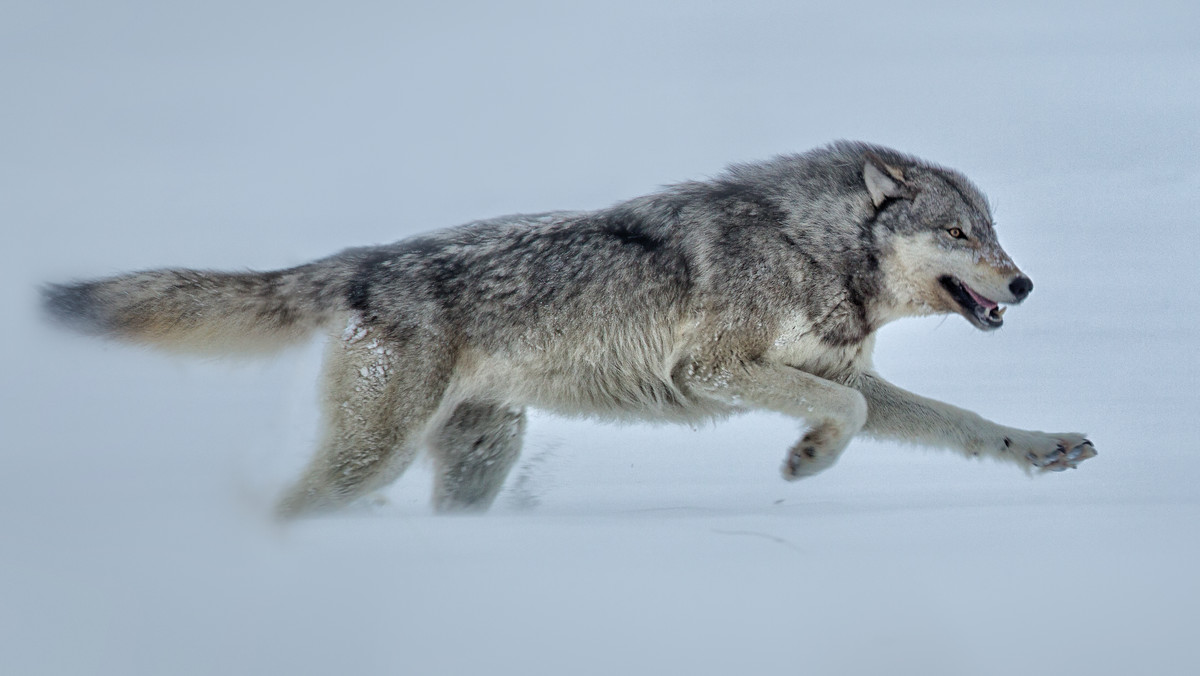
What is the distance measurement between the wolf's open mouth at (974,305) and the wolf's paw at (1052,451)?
542 millimetres

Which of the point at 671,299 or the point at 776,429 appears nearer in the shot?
the point at 671,299

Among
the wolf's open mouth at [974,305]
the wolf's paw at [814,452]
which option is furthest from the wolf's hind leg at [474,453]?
the wolf's open mouth at [974,305]

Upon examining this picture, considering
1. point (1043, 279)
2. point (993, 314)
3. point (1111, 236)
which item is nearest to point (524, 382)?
point (993, 314)

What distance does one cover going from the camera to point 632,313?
455 centimetres

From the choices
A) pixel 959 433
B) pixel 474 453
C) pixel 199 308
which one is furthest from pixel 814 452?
pixel 199 308

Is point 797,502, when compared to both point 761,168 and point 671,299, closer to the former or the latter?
point 671,299

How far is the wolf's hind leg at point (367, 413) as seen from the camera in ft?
13.9

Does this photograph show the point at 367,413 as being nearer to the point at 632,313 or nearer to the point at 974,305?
the point at 632,313

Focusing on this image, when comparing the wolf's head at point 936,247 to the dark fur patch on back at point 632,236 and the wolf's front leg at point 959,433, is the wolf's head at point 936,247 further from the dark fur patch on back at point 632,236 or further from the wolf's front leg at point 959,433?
the dark fur patch on back at point 632,236

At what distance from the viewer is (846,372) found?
14.9 ft

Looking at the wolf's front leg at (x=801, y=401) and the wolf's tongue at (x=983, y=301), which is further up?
the wolf's tongue at (x=983, y=301)

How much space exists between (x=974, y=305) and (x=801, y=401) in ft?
2.78

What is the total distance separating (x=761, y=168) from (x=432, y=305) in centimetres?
165

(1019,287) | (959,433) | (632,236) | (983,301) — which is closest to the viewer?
(1019,287)
